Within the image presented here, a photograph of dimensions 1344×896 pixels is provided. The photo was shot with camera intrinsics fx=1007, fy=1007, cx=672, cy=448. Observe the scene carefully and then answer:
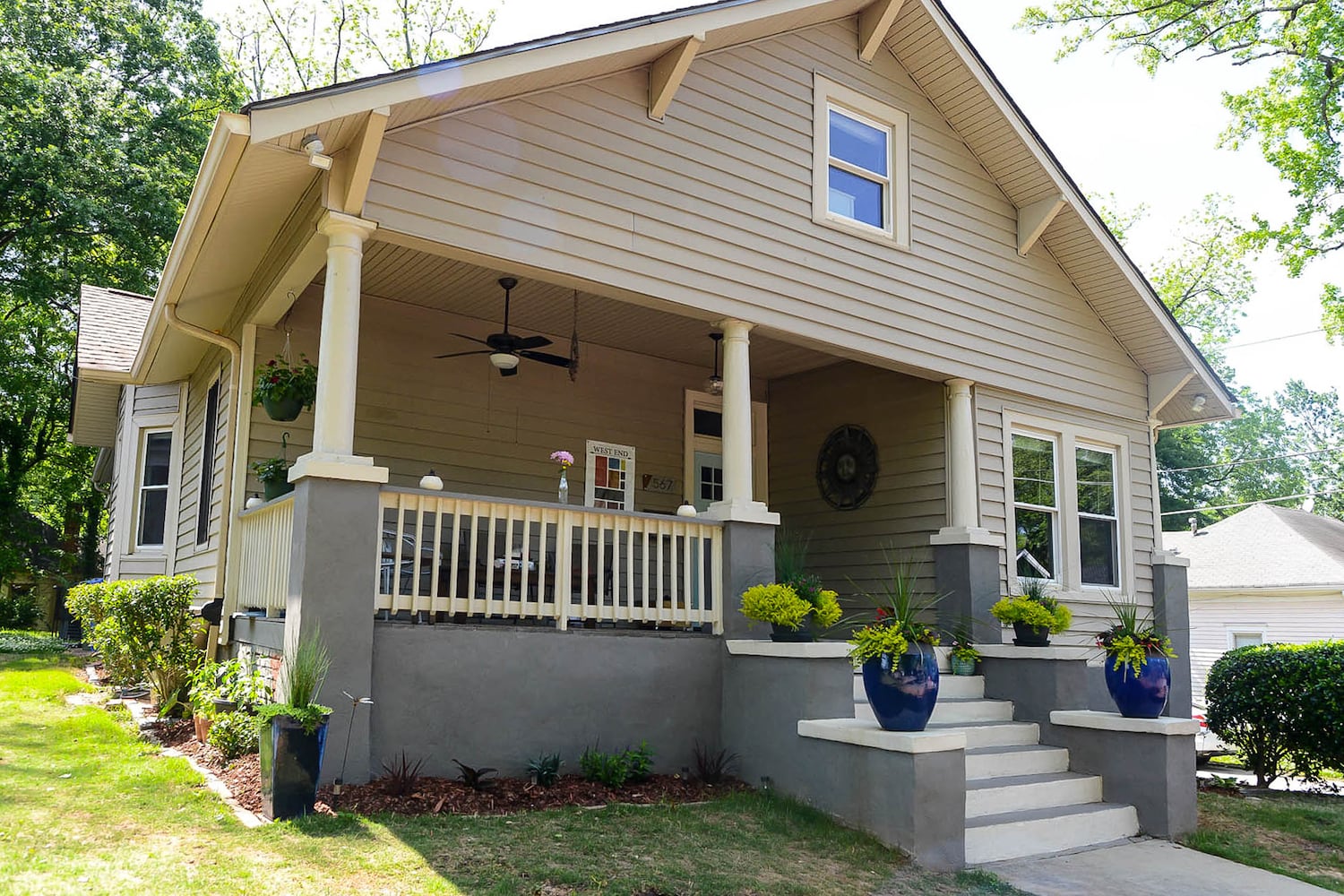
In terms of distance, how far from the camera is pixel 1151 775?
690 centimetres

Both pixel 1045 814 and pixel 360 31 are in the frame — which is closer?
pixel 1045 814

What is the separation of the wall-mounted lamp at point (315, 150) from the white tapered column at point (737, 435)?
3.27m

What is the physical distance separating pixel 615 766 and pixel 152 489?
344 inches

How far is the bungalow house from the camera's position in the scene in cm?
623

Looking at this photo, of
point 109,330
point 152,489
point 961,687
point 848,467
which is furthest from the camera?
point 109,330

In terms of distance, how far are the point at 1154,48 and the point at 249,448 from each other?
16139 mm

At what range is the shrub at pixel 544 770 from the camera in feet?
21.0

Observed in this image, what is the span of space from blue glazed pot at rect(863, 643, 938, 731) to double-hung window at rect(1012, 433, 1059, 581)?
4585 mm

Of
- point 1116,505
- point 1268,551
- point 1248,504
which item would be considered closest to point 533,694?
point 1116,505

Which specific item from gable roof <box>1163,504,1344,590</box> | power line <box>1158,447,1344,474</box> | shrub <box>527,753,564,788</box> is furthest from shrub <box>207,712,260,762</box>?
power line <box>1158,447,1344,474</box>

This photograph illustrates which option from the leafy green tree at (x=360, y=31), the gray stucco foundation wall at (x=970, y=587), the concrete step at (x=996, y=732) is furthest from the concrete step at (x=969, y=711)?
the leafy green tree at (x=360, y=31)

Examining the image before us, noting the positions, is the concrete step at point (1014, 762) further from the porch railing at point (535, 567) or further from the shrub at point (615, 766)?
the shrub at point (615, 766)

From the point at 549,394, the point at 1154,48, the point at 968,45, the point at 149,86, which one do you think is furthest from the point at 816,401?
the point at 149,86

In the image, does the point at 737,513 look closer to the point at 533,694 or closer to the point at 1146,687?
the point at 533,694
